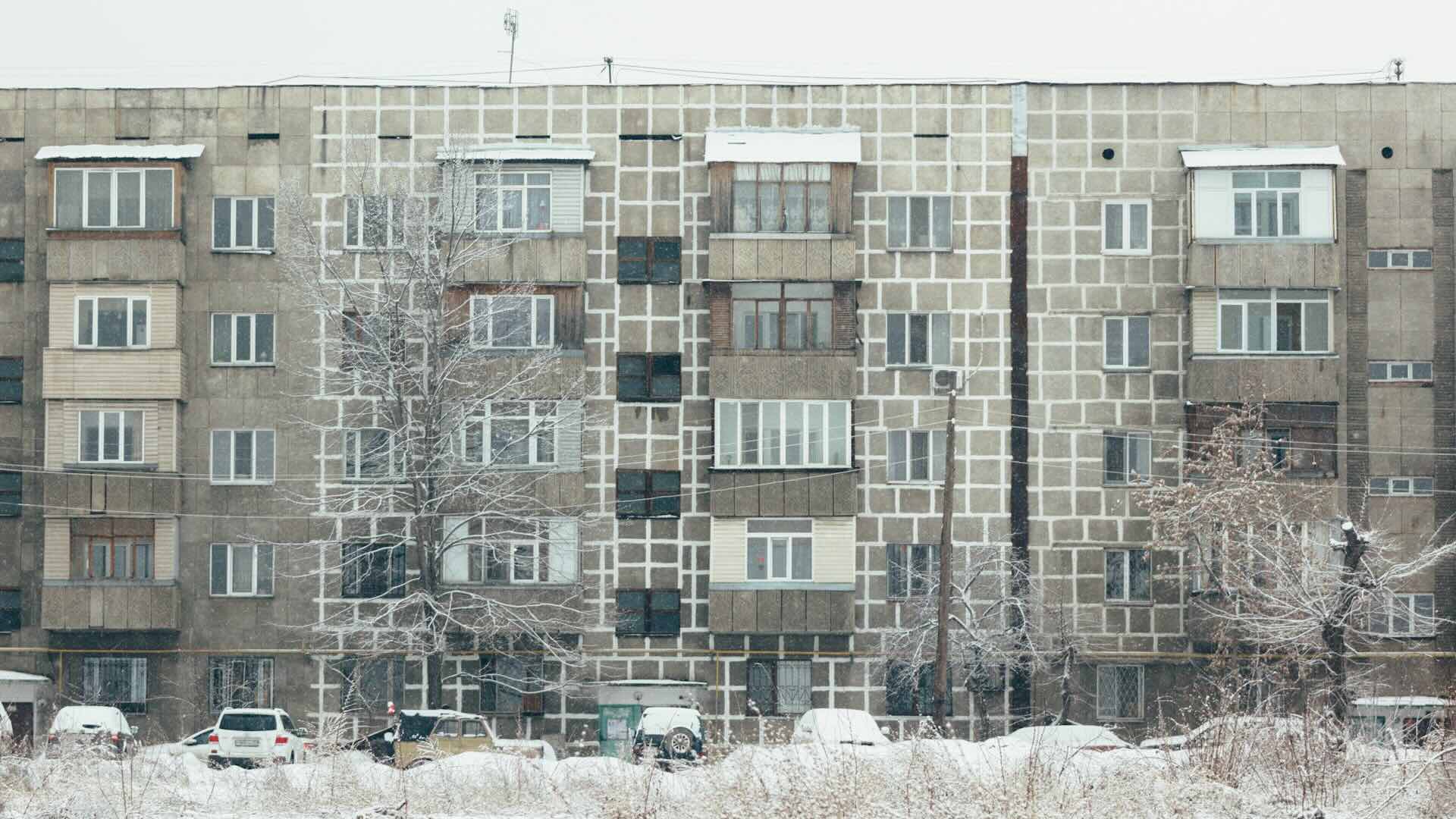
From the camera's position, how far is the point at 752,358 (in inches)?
1876

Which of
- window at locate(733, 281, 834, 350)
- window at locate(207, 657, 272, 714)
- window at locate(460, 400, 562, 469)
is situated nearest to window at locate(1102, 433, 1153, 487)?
window at locate(733, 281, 834, 350)

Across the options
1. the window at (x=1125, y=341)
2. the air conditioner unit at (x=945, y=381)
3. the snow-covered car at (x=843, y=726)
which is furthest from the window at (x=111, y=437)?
the window at (x=1125, y=341)

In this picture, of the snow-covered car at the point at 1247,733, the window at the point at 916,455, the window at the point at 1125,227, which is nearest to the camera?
the snow-covered car at the point at 1247,733

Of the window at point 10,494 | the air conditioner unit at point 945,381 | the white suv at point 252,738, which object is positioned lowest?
the white suv at point 252,738

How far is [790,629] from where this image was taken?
47.1 metres

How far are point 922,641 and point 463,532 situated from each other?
11.1 m

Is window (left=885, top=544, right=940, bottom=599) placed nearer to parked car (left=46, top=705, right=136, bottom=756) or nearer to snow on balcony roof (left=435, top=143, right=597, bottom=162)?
snow on balcony roof (left=435, top=143, right=597, bottom=162)

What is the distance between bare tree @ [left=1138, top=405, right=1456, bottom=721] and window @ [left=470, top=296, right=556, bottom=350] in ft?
47.5

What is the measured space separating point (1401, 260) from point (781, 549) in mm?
16190

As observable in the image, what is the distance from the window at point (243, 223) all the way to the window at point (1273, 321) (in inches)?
894

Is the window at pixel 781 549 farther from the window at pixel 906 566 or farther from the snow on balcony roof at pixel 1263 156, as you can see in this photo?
the snow on balcony roof at pixel 1263 156

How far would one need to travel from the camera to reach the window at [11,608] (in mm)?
48562

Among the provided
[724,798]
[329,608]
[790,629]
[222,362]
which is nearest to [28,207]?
[222,362]

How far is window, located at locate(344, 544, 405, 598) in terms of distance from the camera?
1911 inches
